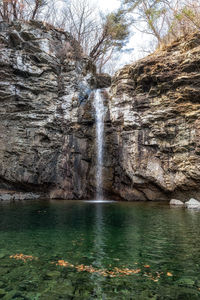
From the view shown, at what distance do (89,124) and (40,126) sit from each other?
12.9 feet

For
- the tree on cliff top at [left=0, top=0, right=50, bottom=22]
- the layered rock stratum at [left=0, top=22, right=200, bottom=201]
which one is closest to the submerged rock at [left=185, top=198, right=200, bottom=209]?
the layered rock stratum at [left=0, top=22, right=200, bottom=201]

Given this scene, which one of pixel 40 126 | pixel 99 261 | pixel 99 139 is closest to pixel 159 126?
pixel 99 139

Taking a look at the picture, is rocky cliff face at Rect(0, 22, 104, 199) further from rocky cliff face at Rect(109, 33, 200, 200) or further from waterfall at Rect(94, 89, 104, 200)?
rocky cliff face at Rect(109, 33, 200, 200)

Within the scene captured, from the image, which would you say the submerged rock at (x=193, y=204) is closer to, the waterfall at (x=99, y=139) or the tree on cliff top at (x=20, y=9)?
the waterfall at (x=99, y=139)

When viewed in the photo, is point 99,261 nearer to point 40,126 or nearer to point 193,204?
point 193,204

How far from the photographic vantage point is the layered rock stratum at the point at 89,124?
52.6ft

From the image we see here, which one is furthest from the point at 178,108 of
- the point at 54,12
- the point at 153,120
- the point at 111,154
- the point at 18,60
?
the point at 54,12

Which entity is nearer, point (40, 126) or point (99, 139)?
point (40, 126)

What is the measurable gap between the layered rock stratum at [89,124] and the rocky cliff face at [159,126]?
65 mm

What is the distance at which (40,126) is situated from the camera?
741 inches

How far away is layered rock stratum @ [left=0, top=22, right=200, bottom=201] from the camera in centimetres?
1605

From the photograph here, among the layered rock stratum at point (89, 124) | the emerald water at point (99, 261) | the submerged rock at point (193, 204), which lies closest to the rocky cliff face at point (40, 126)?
the layered rock stratum at point (89, 124)

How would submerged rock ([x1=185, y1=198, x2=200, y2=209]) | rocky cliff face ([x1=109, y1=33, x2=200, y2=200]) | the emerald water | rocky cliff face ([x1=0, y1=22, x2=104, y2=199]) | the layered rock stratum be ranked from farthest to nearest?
rocky cliff face ([x1=0, y1=22, x2=104, y2=199]), the layered rock stratum, rocky cliff face ([x1=109, y1=33, x2=200, y2=200]), submerged rock ([x1=185, y1=198, x2=200, y2=209]), the emerald water

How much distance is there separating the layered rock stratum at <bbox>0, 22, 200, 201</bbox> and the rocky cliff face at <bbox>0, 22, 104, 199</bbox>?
0.25ft
